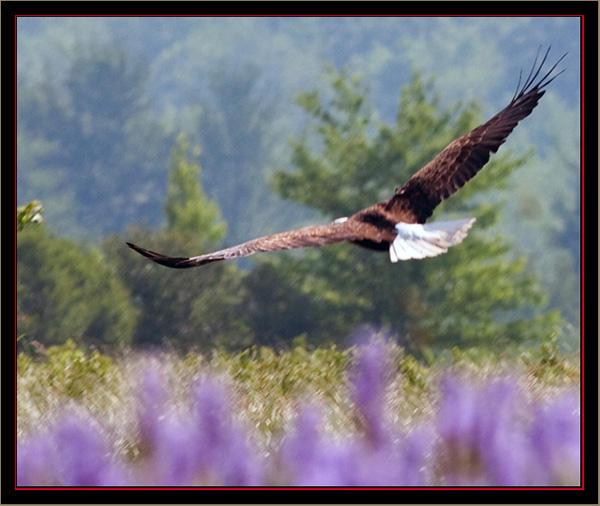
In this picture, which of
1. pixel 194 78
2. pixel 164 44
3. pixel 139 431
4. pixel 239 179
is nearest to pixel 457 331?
pixel 139 431

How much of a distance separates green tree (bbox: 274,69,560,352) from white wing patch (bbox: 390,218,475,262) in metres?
28.7

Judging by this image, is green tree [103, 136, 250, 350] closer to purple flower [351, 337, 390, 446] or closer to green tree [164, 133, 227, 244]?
green tree [164, 133, 227, 244]

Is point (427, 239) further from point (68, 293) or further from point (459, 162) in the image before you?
point (68, 293)

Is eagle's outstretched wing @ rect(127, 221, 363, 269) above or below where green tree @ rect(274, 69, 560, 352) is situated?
below

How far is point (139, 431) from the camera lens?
4246 mm

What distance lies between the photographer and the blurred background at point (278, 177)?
36.5 m

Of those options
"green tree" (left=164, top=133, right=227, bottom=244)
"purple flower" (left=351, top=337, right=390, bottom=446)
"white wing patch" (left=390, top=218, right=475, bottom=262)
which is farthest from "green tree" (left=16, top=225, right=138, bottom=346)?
"purple flower" (left=351, top=337, right=390, bottom=446)

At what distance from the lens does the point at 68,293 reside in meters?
37.1

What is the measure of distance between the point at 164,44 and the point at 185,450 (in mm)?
120592

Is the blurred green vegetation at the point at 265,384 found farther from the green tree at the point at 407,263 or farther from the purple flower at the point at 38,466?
the green tree at the point at 407,263

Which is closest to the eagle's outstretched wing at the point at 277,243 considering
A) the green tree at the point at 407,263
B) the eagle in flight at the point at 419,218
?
the eagle in flight at the point at 419,218

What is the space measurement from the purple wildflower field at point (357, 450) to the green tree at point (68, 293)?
1252 inches

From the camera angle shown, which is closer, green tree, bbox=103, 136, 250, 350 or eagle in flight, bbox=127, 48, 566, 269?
eagle in flight, bbox=127, 48, 566, 269

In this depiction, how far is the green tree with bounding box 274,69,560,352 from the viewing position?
36.2 metres
